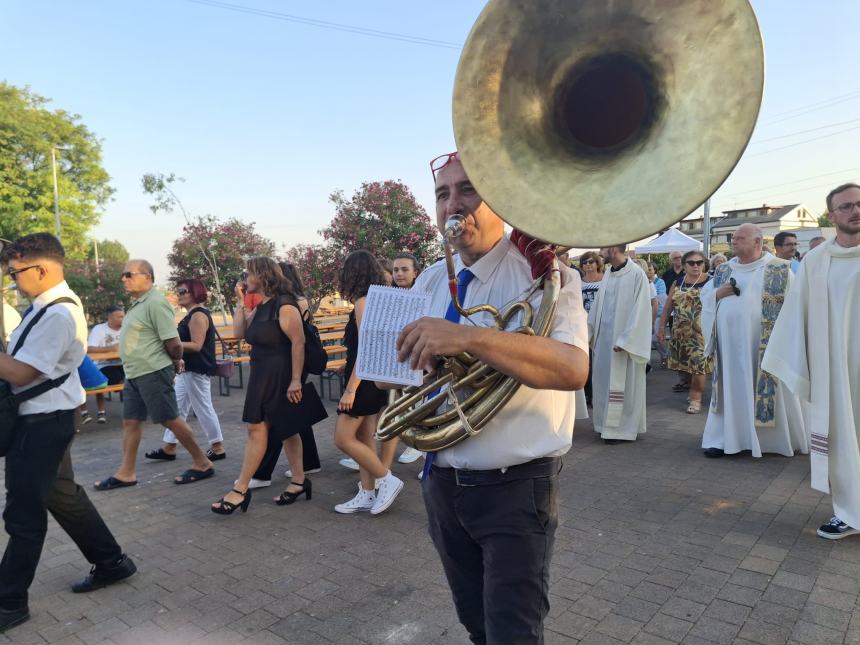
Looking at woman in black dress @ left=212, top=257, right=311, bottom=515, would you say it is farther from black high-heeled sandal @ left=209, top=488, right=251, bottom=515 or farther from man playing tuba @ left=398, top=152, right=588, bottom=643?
man playing tuba @ left=398, top=152, right=588, bottom=643

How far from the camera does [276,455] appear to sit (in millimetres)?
5066

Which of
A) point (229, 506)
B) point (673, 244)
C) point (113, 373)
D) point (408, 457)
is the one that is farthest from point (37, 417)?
point (673, 244)

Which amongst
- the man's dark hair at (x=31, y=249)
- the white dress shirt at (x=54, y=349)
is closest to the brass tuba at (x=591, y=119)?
the white dress shirt at (x=54, y=349)

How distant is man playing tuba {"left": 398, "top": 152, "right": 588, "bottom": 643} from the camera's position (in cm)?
153

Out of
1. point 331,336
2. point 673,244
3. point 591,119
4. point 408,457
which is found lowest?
point 408,457

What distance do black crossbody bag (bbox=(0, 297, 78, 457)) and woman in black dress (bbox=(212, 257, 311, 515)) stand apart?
155 cm

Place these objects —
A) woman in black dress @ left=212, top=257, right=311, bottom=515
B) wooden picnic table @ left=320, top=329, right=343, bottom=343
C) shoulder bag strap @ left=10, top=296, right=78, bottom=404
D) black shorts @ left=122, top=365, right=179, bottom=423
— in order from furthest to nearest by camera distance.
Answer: wooden picnic table @ left=320, top=329, right=343, bottom=343
black shorts @ left=122, top=365, right=179, bottom=423
woman in black dress @ left=212, top=257, right=311, bottom=515
shoulder bag strap @ left=10, top=296, right=78, bottom=404

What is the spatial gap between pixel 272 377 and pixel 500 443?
3.06m

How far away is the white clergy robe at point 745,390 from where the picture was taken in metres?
5.36

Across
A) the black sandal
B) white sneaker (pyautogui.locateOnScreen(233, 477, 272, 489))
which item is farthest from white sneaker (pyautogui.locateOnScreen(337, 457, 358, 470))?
the black sandal

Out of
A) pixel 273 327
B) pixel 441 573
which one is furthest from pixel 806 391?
pixel 273 327

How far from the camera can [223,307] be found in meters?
17.1

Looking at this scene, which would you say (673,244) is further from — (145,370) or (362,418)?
(145,370)

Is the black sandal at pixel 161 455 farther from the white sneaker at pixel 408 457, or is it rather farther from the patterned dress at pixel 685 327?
the patterned dress at pixel 685 327
